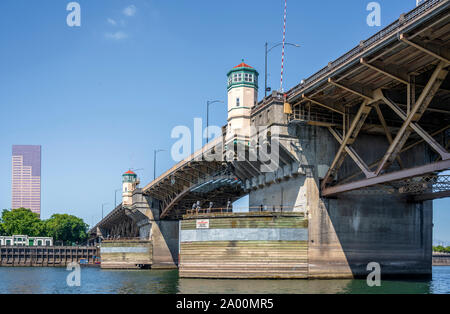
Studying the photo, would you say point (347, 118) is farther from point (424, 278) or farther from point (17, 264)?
point (17, 264)

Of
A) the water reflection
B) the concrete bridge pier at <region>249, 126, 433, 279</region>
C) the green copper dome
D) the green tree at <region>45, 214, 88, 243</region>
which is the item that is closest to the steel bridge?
the concrete bridge pier at <region>249, 126, 433, 279</region>

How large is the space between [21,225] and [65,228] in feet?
44.8

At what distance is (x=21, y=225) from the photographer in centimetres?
17712

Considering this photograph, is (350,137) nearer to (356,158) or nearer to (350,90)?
(356,158)

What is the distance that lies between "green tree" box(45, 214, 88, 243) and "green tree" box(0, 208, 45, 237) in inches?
112

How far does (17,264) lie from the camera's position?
415ft

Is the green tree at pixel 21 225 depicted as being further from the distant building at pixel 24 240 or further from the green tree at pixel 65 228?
the distant building at pixel 24 240

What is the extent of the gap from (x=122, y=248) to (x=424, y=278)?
5824cm

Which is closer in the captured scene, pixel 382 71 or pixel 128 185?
pixel 382 71

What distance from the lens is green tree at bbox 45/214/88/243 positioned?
591ft

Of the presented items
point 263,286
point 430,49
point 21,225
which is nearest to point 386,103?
point 430,49

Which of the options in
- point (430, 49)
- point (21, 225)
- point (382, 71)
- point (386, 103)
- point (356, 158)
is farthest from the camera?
point (21, 225)
